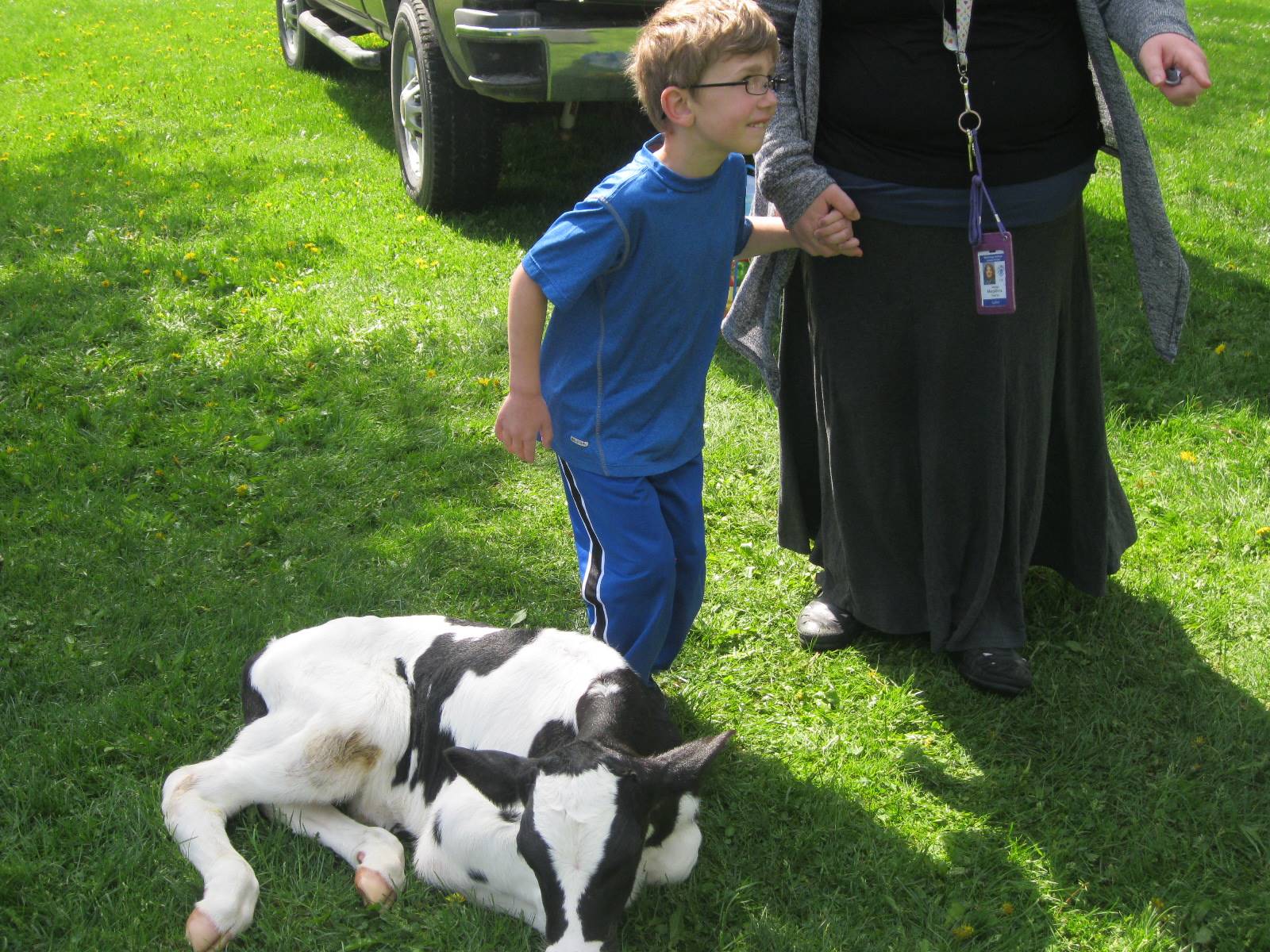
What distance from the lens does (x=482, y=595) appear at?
154 inches

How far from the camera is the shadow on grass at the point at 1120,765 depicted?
279 centimetres

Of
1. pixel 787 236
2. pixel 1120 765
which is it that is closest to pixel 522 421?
pixel 787 236

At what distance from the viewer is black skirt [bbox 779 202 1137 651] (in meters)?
3.10

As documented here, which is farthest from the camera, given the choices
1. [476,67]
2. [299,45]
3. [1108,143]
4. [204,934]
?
[299,45]

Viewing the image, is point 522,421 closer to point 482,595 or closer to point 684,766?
point 684,766

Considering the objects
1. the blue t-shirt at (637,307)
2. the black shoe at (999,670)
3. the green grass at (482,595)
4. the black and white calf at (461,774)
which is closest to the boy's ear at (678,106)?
the blue t-shirt at (637,307)

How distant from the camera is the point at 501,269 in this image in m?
6.29

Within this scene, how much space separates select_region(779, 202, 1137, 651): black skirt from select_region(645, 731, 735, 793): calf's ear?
47.2 inches

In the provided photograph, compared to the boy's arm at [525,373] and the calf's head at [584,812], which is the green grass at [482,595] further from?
the boy's arm at [525,373]

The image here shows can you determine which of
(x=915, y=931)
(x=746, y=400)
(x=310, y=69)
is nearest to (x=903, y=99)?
(x=915, y=931)

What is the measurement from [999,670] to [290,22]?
9.85 metres

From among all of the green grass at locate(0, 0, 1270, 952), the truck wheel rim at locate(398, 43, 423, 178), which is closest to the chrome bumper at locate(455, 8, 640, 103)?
the green grass at locate(0, 0, 1270, 952)

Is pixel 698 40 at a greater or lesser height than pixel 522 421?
greater

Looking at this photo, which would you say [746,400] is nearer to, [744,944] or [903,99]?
[903,99]
